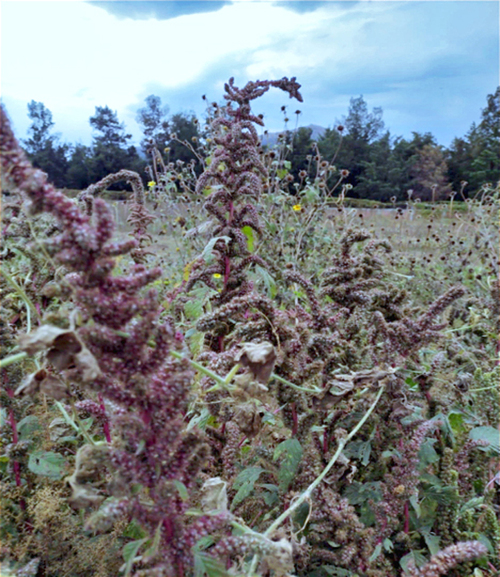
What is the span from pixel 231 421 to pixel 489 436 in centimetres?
71

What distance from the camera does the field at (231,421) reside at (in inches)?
24.9

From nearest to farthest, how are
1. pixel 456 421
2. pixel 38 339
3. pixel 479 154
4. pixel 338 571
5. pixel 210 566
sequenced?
1. pixel 38 339
2. pixel 210 566
3. pixel 338 571
4. pixel 456 421
5. pixel 479 154

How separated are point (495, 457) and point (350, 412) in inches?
20.7

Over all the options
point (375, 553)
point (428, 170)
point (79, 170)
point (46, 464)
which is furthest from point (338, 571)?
point (428, 170)

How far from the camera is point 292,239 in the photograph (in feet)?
14.0

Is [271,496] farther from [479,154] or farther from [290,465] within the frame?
[479,154]

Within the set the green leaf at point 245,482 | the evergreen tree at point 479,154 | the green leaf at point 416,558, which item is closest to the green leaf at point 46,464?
the green leaf at point 245,482

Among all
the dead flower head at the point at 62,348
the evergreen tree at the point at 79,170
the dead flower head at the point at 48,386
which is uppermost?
the evergreen tree at the point at 79,170

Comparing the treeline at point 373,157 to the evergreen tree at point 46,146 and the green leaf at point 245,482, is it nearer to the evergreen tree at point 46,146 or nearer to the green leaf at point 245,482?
the evergreen tree at point 46,146

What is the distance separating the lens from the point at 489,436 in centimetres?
122

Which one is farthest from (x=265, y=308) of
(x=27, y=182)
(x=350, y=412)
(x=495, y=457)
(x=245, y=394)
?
(x=495, y=457)

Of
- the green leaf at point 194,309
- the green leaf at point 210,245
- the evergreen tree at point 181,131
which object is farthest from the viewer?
the evergreen tree at point 181,131

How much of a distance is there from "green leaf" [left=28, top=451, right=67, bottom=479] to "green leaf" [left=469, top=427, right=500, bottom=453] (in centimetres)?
109

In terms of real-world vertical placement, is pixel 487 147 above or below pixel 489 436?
above
